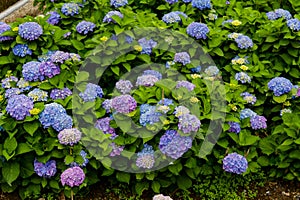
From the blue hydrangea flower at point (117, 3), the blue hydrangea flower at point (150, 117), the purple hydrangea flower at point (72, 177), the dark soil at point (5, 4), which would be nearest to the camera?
the purple hydrangea flower at point (72, 177)

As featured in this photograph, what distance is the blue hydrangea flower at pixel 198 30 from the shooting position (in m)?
3.76

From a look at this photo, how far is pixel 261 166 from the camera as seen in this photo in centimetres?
349

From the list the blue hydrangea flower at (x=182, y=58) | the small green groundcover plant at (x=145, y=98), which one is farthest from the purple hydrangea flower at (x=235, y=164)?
the blue hydrangea flower at (x=182, y=58)

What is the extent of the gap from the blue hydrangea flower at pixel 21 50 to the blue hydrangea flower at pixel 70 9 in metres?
0.56

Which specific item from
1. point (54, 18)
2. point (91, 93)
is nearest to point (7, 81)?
point (91, 93)

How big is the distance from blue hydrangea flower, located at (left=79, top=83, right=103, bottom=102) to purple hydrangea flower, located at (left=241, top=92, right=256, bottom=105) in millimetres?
1065

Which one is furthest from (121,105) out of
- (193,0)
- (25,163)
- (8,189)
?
(193,0)

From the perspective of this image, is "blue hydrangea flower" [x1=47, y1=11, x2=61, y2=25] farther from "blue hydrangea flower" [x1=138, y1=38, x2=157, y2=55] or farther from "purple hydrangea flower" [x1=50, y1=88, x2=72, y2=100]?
"purple hydrangea flower" [x1=50, y1=88, x2=72, y2=100]

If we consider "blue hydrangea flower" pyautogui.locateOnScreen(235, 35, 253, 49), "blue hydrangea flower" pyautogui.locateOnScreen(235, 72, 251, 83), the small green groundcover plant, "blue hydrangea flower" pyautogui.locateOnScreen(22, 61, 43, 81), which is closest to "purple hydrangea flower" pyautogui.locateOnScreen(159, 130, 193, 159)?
the small green groundcover plant

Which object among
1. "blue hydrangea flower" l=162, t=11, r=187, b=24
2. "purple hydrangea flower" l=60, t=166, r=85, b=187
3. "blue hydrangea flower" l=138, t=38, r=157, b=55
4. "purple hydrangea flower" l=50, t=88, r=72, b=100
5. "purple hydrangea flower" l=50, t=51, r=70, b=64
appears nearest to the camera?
"purple hydrangea flower" l=60, t=166, r=85, b=187

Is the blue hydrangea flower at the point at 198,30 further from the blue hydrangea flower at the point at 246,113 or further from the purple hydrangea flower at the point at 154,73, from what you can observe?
the blue hydrangea flower at the point at 246,113

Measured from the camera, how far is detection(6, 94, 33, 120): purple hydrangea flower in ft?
9.71

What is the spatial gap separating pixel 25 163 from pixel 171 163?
3.06 ft

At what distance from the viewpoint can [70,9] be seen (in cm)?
397
